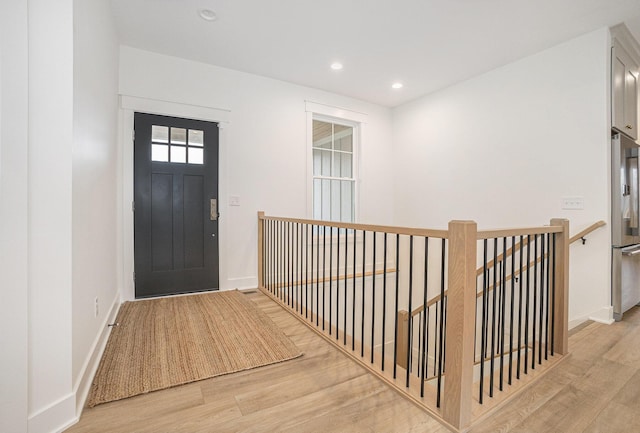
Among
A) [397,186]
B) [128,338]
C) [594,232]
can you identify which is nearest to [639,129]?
[594,232]

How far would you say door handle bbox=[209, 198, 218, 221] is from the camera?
11.0 ft

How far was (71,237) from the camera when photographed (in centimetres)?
127

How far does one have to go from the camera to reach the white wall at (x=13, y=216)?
1.09 meters

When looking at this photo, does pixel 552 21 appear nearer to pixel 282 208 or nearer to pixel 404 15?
pixel 404 15

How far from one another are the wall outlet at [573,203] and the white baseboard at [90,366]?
3982 millimetres

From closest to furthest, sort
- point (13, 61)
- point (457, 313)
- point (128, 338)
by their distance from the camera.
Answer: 1. point (13, 61)
2. point (457, 313)
3. point (128, 338)

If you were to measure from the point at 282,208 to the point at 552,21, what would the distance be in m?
3.30

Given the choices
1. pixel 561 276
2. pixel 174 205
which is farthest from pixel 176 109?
pixel 561 276

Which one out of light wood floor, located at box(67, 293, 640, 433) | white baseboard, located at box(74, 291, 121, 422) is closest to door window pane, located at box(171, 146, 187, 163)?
white baseboard, located at box(74, 291, 121, 422)

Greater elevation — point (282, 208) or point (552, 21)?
point (552, 21)

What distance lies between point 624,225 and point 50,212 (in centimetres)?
423

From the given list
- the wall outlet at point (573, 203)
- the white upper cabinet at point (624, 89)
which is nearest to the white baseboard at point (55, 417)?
the wall outlet at point (573, 203)

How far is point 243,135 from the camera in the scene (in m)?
3.52

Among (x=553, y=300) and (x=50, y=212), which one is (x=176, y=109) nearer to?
(x=50, y=212)
